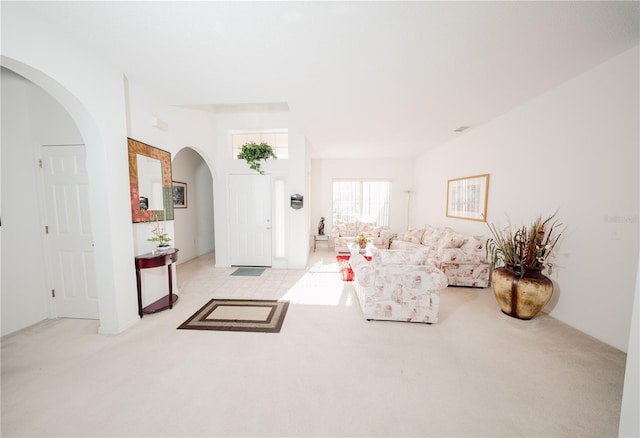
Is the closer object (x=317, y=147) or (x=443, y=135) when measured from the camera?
(x=443, y=135)

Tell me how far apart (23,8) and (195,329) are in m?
3.07

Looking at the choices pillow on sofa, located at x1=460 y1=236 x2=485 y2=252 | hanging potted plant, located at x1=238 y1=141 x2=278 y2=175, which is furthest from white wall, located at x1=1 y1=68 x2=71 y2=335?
pillow on sofa, located at x1=460 y1=236 x2=485 y2=252

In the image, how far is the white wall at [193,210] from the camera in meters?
5.17

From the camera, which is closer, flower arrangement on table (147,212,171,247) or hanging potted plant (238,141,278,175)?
flower arrangement on table (147,212,171,247)

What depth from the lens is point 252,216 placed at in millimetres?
4871

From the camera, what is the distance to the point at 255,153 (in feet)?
14.7

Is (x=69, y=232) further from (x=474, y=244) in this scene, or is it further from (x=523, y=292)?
(x=474, y=244)

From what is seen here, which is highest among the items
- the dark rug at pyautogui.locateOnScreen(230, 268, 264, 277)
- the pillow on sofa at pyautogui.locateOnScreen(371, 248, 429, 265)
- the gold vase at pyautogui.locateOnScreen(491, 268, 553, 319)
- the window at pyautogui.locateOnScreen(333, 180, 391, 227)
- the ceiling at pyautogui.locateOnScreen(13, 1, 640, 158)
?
the ceiling at pyautogui.locateOnScreen(13, 1, 640, 158)

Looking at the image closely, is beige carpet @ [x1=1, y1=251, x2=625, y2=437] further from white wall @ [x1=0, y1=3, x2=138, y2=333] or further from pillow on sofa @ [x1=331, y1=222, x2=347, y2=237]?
pillow on sofa @ [x1=331, y1=222, x2=347, y2=237]

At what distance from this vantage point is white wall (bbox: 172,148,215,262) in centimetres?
517

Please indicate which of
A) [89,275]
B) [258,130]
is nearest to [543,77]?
[258,130]

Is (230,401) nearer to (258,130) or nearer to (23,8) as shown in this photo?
(23,8)

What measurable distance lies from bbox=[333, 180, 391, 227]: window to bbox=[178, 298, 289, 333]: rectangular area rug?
175 inches

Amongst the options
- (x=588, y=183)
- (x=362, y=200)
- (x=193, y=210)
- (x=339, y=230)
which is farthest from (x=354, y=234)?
(x=588, y=183)
